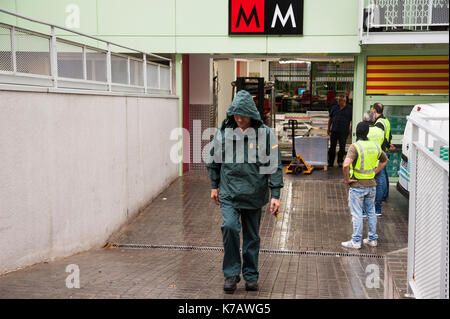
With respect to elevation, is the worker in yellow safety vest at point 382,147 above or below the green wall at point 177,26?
below

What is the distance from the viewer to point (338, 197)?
1119 centimetres

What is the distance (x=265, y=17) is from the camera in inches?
509

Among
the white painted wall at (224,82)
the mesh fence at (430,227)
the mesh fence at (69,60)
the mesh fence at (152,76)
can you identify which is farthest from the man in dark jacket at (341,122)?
the mesh fence at (430,227)

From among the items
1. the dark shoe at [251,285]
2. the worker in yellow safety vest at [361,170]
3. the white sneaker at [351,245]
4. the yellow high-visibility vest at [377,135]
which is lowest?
the white sneaker at [351,245]

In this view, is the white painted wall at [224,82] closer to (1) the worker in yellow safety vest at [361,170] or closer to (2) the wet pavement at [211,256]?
(2) the wet pavement at [211,256]

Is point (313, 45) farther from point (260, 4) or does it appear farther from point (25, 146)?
point (25, 146)

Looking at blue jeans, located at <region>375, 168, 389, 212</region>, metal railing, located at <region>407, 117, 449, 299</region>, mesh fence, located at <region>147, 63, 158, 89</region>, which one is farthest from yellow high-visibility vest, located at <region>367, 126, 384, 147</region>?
mesh fence, located at <region>147, 63, 158, 89</region>

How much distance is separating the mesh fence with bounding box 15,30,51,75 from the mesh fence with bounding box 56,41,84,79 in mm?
329

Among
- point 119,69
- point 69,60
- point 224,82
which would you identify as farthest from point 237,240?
point 224,82

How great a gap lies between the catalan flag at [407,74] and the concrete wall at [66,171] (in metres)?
5.81

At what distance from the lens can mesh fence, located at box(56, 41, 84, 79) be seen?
7.34 m

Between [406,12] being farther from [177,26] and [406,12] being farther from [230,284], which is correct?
[230,284]

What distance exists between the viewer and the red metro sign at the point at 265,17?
502 inches

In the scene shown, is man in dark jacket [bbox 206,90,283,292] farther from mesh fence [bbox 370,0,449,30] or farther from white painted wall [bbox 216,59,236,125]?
white painted wall [bbox 216,59,236,125]
